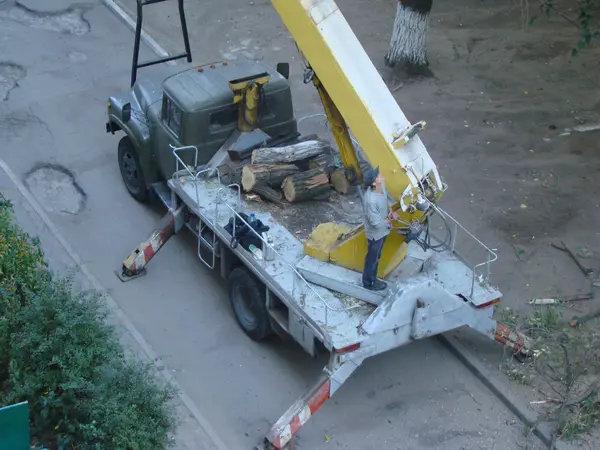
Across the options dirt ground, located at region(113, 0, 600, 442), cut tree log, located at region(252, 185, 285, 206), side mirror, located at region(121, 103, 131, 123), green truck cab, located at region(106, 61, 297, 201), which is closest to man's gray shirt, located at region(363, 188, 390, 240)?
A: cut tree log, located at region(252, 185, 285, 206)

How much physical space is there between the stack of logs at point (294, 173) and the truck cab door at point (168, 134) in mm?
1114

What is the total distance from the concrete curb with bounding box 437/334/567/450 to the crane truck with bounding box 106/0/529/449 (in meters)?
0.51

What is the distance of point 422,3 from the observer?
51.2 ft

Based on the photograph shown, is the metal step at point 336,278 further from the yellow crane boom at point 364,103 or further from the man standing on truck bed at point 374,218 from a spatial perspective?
the yellow crane boom at point 364,103

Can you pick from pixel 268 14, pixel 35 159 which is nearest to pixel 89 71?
pixel 35 159

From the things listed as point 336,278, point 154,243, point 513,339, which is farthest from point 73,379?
point 513,339

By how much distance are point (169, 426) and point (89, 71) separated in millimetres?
9579

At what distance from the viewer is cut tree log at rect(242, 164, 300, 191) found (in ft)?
35.3

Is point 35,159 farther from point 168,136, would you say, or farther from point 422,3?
point 422,3

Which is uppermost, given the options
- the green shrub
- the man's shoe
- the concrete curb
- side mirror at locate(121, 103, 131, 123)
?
side mirror at locate(121, 103, 131, 123)

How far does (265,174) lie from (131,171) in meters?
2.93

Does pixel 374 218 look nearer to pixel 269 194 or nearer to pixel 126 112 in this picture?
pixel 269 194

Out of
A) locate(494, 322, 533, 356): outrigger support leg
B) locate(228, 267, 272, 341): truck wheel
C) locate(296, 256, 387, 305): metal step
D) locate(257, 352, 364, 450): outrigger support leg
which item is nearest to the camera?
locate(257, 352, 364, 450): outrigger support leg

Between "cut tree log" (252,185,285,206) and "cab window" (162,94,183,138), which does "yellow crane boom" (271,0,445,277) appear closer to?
"cut tree log" (252,185,285,206)
